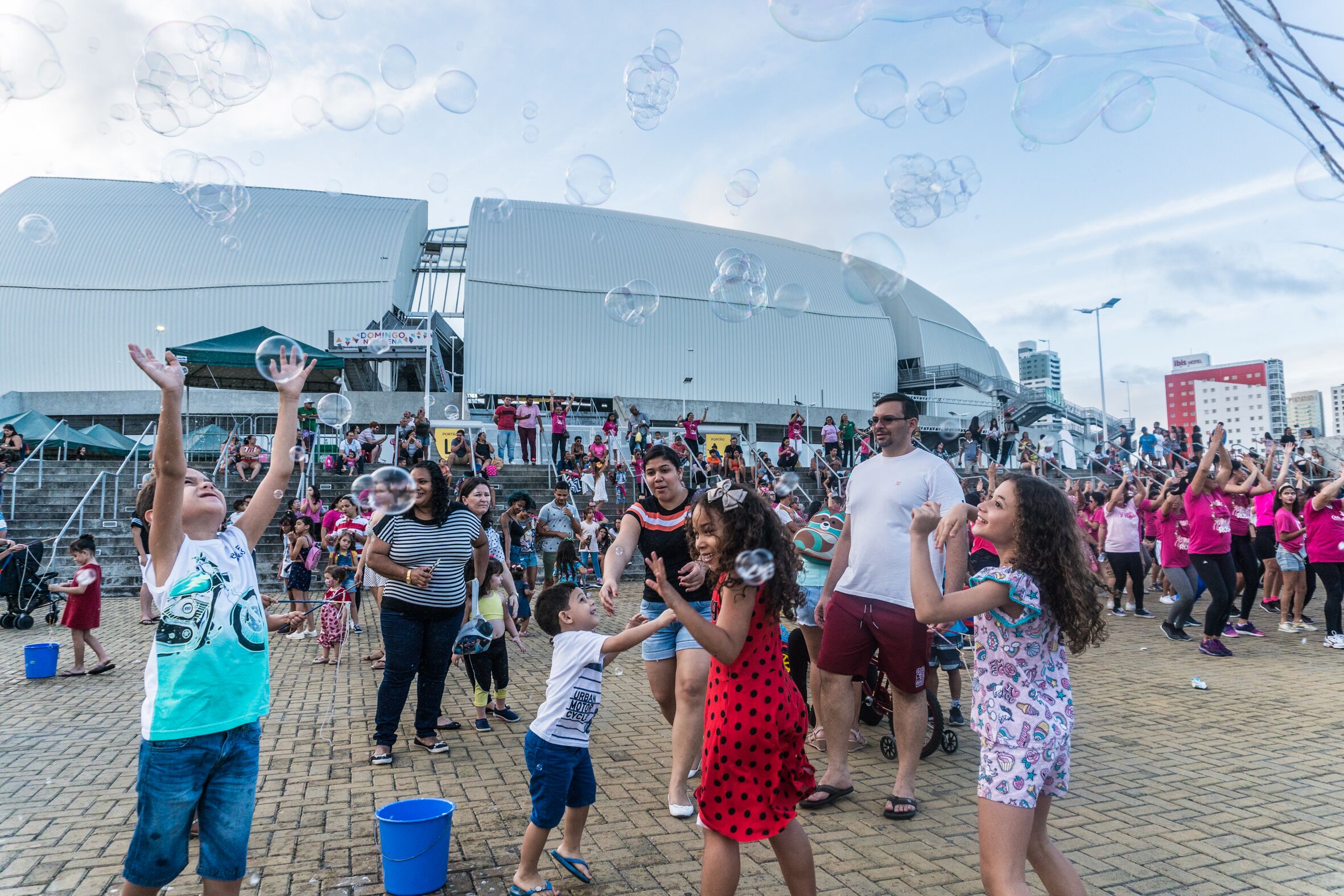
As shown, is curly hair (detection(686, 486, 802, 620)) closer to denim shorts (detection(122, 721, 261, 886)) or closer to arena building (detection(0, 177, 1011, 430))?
denim shorts (detection(122, 721, 261, 886))

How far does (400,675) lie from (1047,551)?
3.86m

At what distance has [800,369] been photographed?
38.0 meters

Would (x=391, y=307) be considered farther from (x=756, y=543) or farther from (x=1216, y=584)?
(x=756, y=543)

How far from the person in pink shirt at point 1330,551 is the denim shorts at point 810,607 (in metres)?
6.26

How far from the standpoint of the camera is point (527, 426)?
18.8 metres

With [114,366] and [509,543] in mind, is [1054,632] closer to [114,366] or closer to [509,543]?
[509,543]

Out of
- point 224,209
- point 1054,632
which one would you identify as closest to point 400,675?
point 1054,632

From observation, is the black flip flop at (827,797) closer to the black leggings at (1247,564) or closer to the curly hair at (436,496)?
the curly hair at (436,496)

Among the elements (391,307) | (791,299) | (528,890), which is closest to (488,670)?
(528,890)

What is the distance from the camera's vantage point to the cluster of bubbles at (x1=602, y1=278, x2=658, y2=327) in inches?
371

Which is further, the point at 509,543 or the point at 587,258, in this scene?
the point at 587,258

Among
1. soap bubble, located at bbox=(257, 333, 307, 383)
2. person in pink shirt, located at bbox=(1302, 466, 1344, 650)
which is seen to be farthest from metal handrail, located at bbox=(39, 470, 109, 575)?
person in pink shirt, located at bbox=(1302, 466, 1344, 650)

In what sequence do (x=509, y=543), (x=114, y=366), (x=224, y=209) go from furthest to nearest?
(x=114, y=366) → (x=509, y=543) → (x=224, y=209)

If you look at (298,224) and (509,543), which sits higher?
(298,224)
